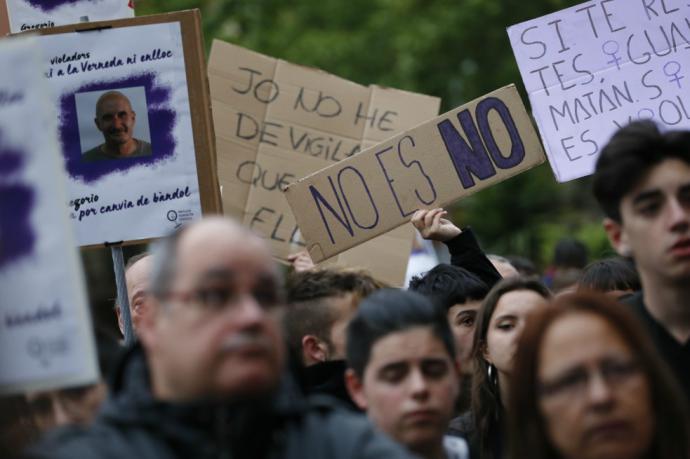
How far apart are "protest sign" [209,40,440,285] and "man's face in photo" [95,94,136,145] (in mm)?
1317

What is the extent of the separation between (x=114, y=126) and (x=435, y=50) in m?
13.9

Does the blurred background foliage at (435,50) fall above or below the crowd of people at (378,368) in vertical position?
above

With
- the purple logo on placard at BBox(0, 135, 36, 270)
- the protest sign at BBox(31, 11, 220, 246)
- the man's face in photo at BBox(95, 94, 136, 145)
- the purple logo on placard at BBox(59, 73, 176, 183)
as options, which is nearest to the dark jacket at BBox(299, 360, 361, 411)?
the protest sign at BBox(31, 11, 220, 246)

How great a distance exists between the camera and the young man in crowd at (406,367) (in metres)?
3.90

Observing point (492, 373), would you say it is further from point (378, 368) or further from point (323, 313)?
point (378, 368)

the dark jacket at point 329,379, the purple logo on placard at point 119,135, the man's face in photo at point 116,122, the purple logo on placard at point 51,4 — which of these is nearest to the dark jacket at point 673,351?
the dark jacket at point 329,379

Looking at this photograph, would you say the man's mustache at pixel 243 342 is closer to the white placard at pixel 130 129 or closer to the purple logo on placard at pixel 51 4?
the white placard at pixel 130 129

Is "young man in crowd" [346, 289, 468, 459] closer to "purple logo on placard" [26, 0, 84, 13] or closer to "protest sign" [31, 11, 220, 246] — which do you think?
"protest sign" [31, 11, 220, 246]

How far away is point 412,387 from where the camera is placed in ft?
12.8

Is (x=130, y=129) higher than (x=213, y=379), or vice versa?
(x=130, y=129)

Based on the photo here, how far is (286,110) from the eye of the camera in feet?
23.8

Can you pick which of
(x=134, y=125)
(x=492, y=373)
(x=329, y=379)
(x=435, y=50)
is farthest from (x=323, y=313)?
(x=435, y=50)

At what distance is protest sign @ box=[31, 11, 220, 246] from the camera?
19.2 ft

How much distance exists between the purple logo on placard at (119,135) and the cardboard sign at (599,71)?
154 cm
